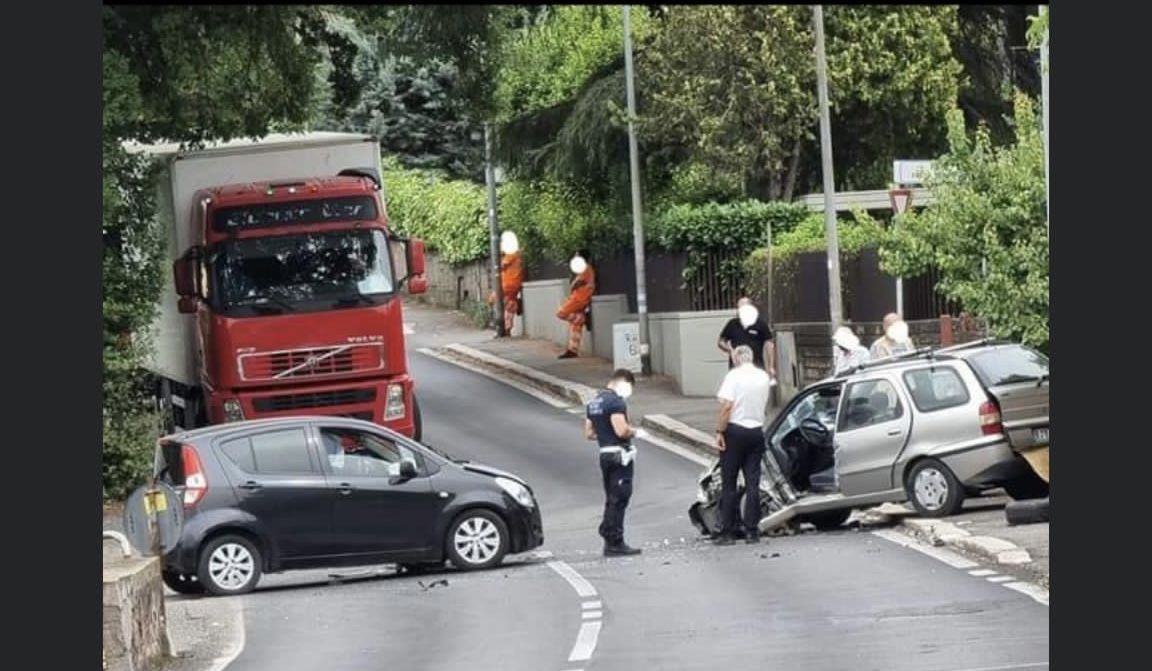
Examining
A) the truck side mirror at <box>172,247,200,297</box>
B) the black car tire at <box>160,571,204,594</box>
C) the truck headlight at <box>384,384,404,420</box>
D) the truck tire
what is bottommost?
the black car tire at <box>160,571,204,594</box>

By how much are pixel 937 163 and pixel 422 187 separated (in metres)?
35.0

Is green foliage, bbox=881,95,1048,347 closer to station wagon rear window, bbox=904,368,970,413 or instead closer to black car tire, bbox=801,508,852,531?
station wagon rear window, bbox=904,368,970,413

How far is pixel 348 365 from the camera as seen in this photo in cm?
2784

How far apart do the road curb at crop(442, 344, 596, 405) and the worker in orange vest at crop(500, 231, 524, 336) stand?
159 cm

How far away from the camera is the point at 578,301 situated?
43906 mm

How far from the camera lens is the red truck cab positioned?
27.2 m

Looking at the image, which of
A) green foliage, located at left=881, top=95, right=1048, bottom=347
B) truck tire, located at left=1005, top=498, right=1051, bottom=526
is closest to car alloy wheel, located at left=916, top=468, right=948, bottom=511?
truck tire, located at left=1005, top=498, right=1051, bottom=526

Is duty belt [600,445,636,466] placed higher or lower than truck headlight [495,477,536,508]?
higher

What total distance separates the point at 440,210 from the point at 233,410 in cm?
2957

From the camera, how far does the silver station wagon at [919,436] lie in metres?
21.4

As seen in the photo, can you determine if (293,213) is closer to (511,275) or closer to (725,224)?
(725,224)

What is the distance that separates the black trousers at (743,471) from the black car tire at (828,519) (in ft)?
4.52

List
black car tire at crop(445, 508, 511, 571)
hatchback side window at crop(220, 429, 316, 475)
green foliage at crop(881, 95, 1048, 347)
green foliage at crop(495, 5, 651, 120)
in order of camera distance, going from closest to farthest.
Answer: hatchback side window at crop(220, 429, 316, 475)
black car tire at crop(445, 508, 511, 571)
green foliage at crop(881, 95, 1048, 347)
green foliage at crop(495, 5, 651, 120)

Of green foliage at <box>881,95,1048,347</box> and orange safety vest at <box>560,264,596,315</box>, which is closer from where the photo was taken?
green foliage at <box>881,95,1048,347</box>
